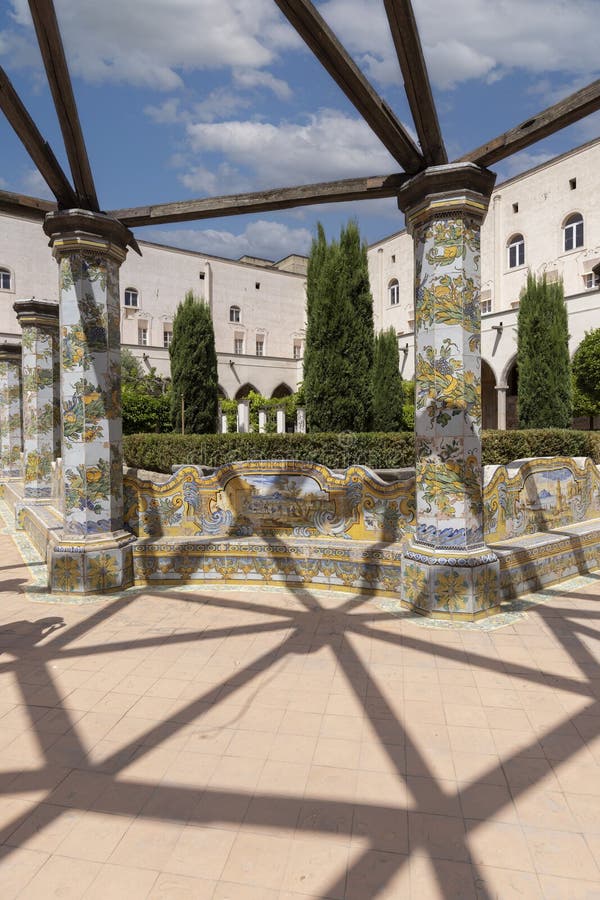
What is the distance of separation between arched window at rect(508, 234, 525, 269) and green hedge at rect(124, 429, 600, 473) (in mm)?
15443

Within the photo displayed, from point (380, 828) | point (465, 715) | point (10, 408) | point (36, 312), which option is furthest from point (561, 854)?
point (10, 408)

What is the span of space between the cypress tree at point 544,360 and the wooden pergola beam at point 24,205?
15342 mm

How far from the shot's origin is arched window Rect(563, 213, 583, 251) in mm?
24250

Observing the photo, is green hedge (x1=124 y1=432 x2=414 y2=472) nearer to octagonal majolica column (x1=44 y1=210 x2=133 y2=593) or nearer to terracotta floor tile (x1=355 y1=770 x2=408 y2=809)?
octagonal majolica column (x1=44 y1=210 x2=133 y2=593)

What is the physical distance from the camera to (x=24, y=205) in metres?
5.50

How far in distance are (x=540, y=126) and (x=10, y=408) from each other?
13.2 meters

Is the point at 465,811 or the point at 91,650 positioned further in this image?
the point at 91,650

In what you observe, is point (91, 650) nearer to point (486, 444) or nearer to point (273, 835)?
point (273, 835)

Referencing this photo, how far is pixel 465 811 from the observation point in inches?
96.3

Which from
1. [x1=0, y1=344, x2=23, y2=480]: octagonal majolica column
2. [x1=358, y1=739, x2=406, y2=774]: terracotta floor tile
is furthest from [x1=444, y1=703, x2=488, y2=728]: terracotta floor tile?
[x1=0, y1=344, x2=23, y2=480]: octagonal majolica column

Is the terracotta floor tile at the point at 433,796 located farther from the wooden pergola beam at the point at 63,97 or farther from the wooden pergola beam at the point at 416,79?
the wooden pergola beam at the point at 63,97

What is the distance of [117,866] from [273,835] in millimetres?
626

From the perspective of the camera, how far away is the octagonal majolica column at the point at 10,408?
1340 centimetres

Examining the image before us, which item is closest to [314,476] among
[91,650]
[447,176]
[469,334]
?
[469,334]
